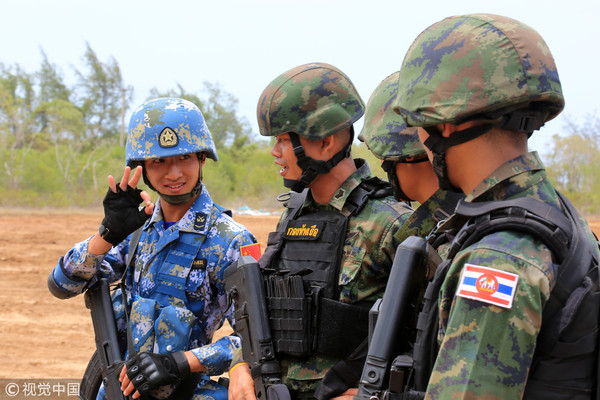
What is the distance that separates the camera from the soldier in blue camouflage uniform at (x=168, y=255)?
9.65 ft

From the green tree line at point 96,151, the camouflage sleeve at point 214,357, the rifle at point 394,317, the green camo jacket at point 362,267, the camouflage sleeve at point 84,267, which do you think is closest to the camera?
the rifle at point 394,317

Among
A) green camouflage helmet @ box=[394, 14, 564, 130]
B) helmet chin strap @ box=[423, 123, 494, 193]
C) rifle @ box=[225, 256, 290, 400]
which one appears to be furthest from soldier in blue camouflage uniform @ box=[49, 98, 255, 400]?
green camouflage helmet @ box=[394, 14, 564, 130]

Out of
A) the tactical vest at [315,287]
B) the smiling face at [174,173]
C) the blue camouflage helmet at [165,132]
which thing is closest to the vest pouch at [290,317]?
the tactical vest at [315,287]

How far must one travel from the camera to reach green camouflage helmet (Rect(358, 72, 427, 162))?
249cm

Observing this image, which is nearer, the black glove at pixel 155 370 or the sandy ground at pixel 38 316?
the black glove at pixel 155 370

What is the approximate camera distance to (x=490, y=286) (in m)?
1.40

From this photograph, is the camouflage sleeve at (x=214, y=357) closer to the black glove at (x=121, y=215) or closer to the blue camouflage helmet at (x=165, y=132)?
the black glove at (x=121, y=215)

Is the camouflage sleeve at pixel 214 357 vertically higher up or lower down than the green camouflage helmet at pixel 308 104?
lower down

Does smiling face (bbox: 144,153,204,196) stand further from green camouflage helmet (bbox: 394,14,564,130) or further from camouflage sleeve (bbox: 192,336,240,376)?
green camouflage helmet (bbox: 394,14,564,130)

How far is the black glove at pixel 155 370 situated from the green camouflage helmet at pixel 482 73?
1.75 m

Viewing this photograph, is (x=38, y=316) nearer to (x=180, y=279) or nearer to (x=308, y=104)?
(x=180, y=279)

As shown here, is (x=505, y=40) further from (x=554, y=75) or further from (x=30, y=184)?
(x=30, y=184)

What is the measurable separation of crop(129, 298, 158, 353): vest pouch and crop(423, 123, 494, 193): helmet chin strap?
5.67 feet

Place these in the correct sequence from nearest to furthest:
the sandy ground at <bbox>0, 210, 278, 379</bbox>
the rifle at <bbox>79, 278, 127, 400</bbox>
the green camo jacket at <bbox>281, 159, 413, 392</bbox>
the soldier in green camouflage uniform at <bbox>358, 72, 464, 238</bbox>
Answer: the soldier in green camouflage uniform at <bbox>358, 72, 464, 238</bbox> → the green camo jacket at <bbox>281, 159, 413, 392</bbox> → the rifle at <bbox>79, 278, 127, 400</bbox> → the sandy ground at <bbox>0, 210, 278, 379</bbox>
